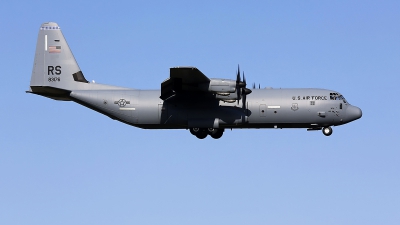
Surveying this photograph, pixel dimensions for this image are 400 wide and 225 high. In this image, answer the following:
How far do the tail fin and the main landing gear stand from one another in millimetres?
6592

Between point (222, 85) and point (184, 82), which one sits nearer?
point (222, 85)

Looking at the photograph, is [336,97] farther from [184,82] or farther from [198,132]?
[184,82]

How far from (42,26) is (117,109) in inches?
258

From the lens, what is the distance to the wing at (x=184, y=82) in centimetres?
2897

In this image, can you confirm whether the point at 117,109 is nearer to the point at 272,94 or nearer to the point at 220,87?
the point at 220,87

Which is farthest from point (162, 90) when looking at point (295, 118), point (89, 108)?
point (295, 118)

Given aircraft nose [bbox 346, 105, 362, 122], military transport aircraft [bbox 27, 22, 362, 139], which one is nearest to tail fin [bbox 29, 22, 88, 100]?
military transport aircraft [bbox 27, 22, 362, 139]

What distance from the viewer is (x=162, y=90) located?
3075 centimetres

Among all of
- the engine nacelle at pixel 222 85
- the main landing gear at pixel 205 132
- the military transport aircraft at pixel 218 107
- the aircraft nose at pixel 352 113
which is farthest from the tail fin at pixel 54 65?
the aircraft nose at pixel 352 113

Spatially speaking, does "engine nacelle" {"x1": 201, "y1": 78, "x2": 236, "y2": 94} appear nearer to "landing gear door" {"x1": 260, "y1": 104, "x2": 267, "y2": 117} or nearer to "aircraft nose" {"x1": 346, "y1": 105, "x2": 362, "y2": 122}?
"landing gear door" {"x1": 260, "y1": 104, "x2": 267, "y2": 117}

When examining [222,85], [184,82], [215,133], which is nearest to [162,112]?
[184,82]

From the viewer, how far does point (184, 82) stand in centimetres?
3025

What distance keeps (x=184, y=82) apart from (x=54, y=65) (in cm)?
805

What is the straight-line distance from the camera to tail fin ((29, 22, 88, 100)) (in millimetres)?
33531
